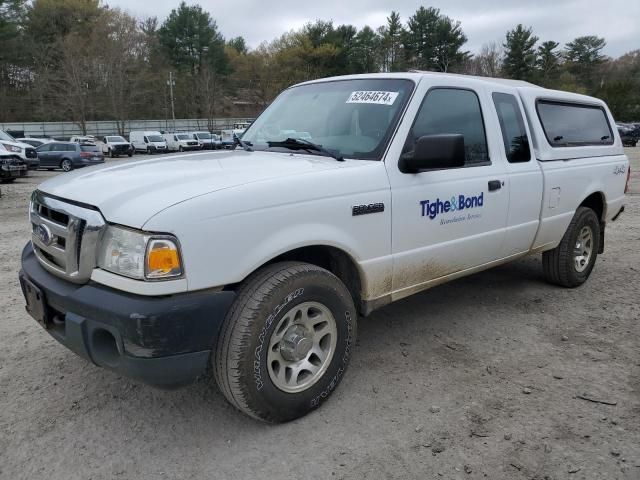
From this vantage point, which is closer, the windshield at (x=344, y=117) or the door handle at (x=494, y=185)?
the windshield at (x=344, y=117)

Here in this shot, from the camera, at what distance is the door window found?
3502 mm

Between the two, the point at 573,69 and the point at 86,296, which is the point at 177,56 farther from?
the point at 86,296

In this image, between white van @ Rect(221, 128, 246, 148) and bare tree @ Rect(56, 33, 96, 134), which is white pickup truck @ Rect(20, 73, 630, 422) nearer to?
white van @ Rect(221, 128, 246, 148)

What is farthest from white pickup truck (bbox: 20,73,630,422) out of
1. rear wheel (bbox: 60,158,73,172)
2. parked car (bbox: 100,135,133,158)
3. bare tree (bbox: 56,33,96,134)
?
bare tree (bbox: 56,33,96,134)

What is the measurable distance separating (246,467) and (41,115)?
6459 centimetres

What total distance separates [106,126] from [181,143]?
2344 centimetres

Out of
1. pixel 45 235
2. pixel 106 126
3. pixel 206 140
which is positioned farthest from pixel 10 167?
pixel 106 126

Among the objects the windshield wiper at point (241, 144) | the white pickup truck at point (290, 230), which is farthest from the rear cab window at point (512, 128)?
the windshield wiper at point (241, 144)

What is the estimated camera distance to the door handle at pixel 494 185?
12.7ft

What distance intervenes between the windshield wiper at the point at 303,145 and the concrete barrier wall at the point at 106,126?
56.4 meters

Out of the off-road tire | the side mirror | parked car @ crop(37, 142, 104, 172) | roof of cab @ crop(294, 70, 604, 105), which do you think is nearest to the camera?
the side mirror

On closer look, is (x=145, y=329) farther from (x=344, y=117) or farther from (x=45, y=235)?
(x=344, y=117)

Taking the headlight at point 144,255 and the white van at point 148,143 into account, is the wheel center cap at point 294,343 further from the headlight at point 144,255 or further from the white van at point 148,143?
the white van at point 148,143

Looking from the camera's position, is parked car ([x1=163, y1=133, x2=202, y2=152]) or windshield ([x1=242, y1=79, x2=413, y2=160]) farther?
parked car ([x1=163, y1=133, x2=202, y2=152])
